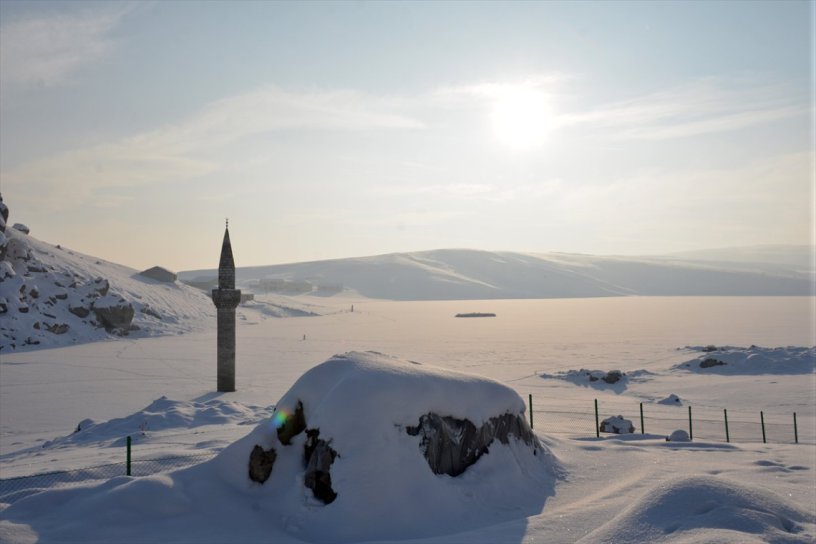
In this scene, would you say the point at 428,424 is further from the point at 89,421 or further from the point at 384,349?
the point at 384,349

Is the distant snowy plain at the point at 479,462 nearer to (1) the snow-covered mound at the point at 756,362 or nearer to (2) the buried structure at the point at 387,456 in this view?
(2) the buried structure at the point at 387,456

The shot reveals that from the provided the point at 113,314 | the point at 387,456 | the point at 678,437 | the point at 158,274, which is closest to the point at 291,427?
the point at 387,456

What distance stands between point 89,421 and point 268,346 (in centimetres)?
3456

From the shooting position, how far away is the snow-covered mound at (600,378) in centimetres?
3678

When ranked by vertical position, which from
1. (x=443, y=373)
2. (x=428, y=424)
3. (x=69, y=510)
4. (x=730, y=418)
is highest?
(x=443, y=373)

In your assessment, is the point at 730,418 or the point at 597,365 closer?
the point at 730,418

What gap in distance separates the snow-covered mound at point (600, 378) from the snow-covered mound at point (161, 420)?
20.4 meters

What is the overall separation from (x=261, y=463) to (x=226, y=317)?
887 inches

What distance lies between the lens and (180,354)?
47.6 metres

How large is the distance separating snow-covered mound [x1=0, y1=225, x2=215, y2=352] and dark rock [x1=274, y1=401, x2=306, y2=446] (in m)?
42.9

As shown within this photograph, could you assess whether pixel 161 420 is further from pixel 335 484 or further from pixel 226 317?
pixel 335 484

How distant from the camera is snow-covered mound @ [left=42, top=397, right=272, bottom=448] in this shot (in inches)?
771

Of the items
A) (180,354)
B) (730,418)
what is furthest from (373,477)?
(180,354)

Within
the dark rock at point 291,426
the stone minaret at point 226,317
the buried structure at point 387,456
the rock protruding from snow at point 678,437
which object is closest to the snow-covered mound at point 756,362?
the rock protruding from snow at point 678,437
